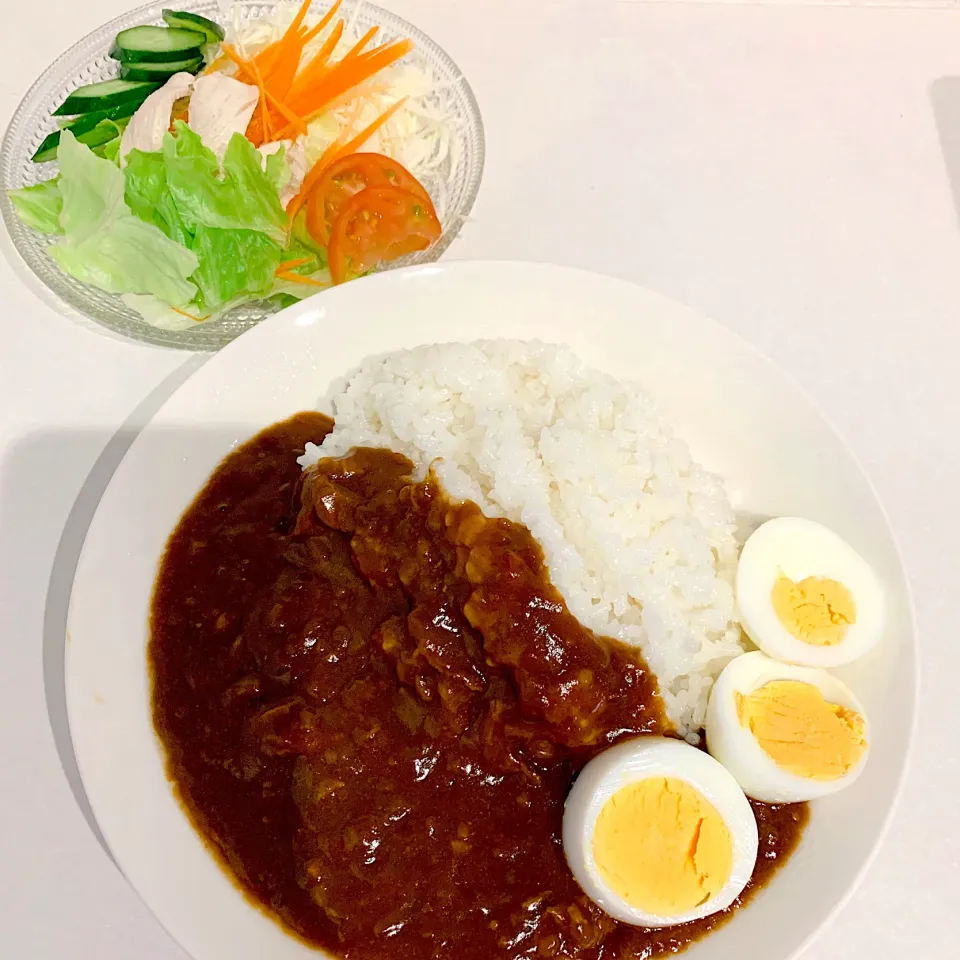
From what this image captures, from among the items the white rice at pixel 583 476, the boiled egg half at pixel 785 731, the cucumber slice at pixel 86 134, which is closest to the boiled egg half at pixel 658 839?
the boiled egg half at pixel 785 731

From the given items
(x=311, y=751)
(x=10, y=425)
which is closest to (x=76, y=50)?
(x=10, y=425)

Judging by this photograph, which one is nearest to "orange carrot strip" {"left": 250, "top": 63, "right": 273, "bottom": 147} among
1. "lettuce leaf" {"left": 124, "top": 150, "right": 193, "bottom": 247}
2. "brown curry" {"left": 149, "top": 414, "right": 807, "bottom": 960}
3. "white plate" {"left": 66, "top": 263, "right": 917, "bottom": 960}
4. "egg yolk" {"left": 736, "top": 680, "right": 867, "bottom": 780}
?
"lettuce leaf" {"left": 124, "top": 150, "right": 193, "bottom": 247}

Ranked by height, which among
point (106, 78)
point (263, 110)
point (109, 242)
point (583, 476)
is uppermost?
Answer: point (106, 78)

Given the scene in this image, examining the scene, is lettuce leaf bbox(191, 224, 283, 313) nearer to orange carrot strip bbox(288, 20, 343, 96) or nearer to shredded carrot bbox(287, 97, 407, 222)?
shredded carrot bbox(287, 97, 407, 222)

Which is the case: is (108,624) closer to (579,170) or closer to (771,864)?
(771,864)

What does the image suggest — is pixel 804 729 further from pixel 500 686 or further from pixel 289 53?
pixel 289 53

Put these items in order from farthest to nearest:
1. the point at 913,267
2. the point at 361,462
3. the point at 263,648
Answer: the point at 913,267 < the point at 361,462 < the point at 263,648

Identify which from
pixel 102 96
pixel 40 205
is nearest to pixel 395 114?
pixel 102 96

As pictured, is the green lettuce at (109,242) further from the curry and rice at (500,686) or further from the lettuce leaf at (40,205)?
the curry and rice at (500,686)
